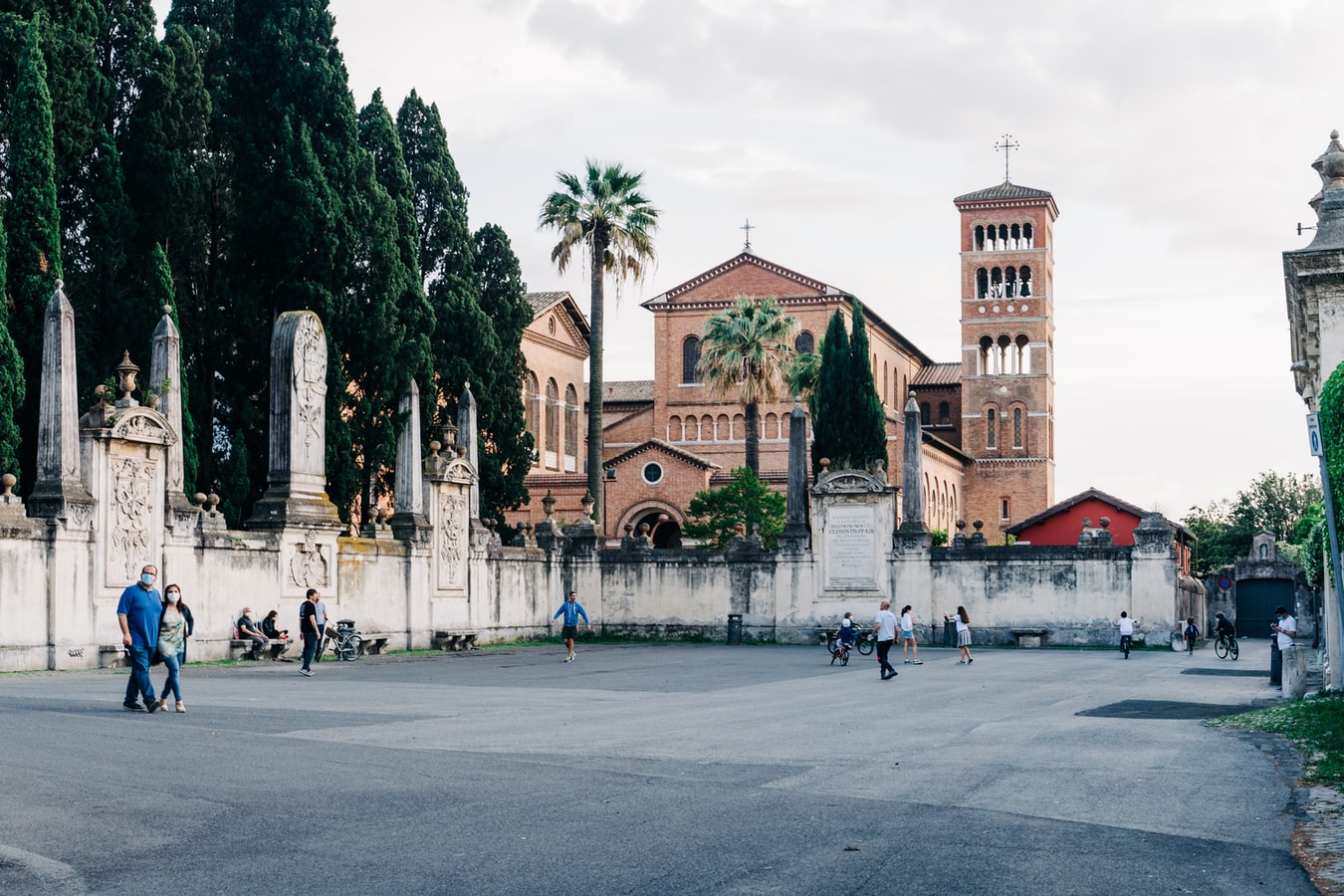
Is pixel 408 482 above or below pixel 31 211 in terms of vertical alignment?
below

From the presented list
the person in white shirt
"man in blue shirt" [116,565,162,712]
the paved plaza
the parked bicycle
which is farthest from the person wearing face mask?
the person in white shirt

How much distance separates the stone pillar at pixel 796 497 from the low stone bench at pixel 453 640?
10.2m

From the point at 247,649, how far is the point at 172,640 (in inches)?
422

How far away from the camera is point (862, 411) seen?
56.6 m

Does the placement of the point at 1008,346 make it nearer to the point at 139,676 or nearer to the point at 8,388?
the point at 8,388

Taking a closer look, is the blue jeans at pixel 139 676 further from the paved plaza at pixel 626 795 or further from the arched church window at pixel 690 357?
the arched church window at pixel 690 357

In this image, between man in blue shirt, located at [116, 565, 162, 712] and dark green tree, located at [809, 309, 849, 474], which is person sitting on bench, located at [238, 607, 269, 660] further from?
dark green tree, located at [809, 309, 849, 474]

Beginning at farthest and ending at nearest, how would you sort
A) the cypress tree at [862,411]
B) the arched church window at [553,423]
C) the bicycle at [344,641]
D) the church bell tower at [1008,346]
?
the church bell tower at [1008,346]
the arched church window at [553,423]
the cypress tree at [862,411]
the bicycle at [344,641]

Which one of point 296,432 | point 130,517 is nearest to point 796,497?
point 296,432

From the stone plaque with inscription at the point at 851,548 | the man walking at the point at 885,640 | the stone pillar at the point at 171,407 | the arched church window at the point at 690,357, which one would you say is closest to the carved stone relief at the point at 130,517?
the stone pillar at the point at 171,407

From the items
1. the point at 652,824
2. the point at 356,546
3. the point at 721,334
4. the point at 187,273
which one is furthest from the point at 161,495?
the point at 721,334

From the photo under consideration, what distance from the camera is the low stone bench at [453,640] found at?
109 feet

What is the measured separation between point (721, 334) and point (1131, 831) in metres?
49.8

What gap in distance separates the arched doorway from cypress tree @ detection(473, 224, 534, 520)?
60.7ft
